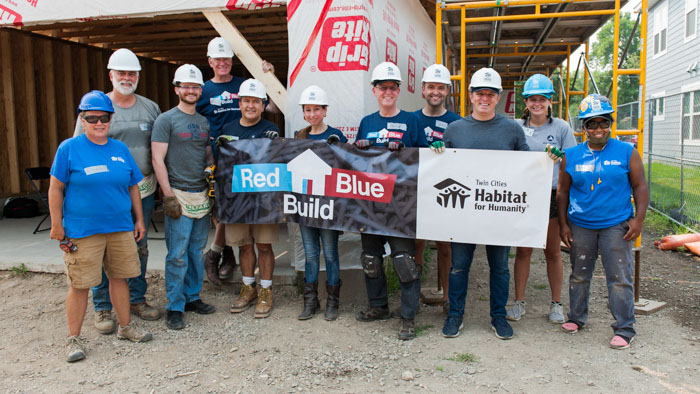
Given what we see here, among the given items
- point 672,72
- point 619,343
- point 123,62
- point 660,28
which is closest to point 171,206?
point 123,62

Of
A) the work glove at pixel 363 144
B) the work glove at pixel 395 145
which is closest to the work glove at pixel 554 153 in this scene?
the work glove at pixel 395 145

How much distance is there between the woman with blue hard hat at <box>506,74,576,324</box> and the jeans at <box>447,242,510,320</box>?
408 mm

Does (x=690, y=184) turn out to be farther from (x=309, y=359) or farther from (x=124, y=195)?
(x=124, y=195)

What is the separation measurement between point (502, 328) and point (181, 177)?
296 cm

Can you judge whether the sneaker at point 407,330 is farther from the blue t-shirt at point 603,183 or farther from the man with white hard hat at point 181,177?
the man with white hard hat at point 181,177

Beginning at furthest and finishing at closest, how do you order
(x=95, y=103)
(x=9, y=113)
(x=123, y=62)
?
1. (x=9, y=113)
2. (x=123, y=62)
3. (x=95, y=103)

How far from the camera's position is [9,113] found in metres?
9.24

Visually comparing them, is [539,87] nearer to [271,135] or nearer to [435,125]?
[435,125]

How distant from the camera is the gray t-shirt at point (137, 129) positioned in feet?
14.3

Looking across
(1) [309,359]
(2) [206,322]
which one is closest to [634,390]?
(1) [309,359]

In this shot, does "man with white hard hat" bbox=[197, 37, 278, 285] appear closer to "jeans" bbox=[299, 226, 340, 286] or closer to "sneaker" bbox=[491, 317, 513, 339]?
"jeans" bbox=[299, 226, 340, 286]

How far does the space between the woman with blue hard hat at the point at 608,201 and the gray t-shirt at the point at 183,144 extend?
10.1 feet

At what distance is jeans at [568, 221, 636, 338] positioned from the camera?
13.0 ft

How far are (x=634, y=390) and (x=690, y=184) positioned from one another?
797 cm
